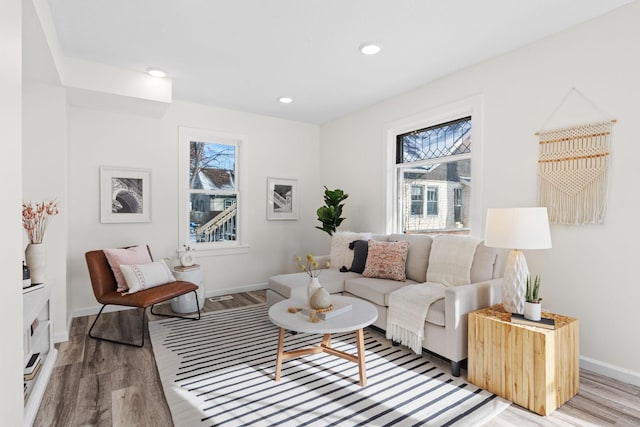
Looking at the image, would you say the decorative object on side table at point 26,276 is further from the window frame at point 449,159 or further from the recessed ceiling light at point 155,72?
the window frame at point 449,159

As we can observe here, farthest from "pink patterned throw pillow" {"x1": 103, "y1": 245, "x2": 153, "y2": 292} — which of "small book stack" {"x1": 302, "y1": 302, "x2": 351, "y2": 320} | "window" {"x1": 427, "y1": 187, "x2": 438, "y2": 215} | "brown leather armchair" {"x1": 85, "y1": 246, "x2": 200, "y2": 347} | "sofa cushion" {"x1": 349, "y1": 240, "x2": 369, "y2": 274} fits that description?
"window" {"x1": 427, "y1": 187, "x2": 438, "y2": 215}

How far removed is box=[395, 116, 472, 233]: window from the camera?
3.52m

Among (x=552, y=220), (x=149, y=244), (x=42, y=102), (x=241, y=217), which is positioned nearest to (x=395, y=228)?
(x=552, y=220)

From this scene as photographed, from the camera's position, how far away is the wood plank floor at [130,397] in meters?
1.90

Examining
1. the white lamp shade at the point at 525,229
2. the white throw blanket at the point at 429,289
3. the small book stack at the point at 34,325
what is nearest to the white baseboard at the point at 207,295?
the small book stack at the point at 34,325

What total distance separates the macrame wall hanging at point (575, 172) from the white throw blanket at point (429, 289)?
0.67 meters

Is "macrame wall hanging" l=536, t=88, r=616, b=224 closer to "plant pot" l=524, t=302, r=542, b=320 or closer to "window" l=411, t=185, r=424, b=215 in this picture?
"plant pot" l=524, t=302, r=542, b=320

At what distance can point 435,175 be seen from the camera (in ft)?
12.7

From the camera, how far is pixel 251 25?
2.57 metres

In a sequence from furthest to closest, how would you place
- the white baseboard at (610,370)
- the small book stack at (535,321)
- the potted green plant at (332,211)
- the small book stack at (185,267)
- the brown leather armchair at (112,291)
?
the potted green plant at (332,211), the small book stack at (185,267), the brown leather armchair at (112,291), the white baseboard at (610,370), the small book stack at (535,321)

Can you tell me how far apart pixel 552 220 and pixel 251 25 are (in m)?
2.78

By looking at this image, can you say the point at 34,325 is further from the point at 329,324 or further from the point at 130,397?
the point at 329,324

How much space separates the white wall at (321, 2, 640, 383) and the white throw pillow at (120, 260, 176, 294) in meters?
3.12

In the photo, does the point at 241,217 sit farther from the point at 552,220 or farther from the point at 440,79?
the point at 552,220
